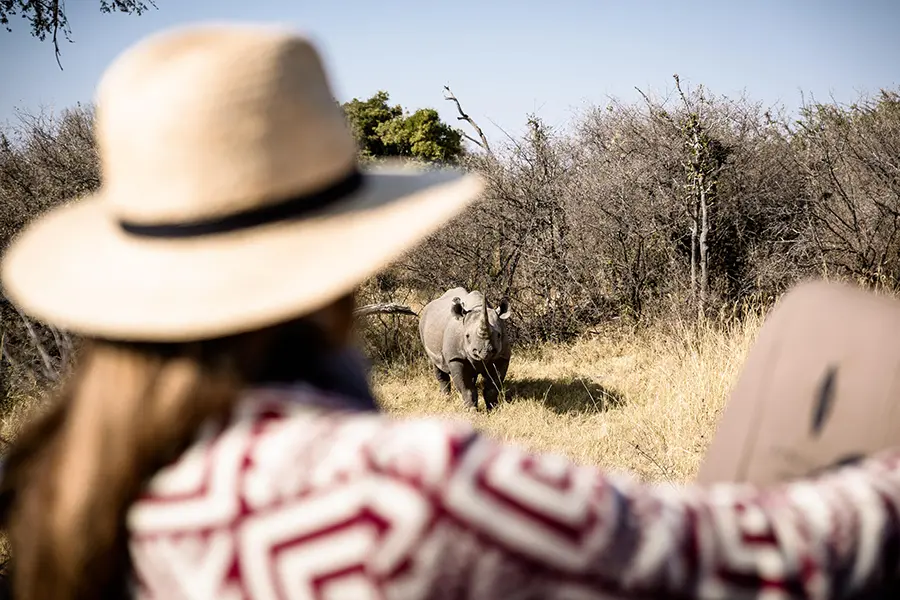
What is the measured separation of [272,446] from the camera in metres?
0.74

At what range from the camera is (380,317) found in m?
11.4

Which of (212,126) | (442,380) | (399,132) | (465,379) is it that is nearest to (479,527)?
(212,126)

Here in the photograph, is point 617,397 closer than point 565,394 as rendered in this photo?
Yes

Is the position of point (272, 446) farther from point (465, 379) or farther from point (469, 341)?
point (465, 379)

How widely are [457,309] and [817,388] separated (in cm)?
670

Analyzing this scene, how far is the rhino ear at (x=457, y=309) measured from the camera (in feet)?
25.3

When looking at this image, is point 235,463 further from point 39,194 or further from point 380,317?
point 39,194

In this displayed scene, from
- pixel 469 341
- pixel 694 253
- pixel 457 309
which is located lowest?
pixel 469 341

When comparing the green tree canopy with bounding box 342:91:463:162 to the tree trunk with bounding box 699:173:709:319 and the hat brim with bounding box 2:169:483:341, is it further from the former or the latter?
the hat brim with bounding box 2:169:483:341

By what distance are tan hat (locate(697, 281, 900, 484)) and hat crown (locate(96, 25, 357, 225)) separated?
0.87 metres

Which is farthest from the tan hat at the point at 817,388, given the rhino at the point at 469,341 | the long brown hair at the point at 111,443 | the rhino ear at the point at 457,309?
the rhino ear at the point at 457,309

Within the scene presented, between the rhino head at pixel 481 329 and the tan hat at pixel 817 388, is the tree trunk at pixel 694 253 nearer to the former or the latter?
the rhino head at pixel 481 329

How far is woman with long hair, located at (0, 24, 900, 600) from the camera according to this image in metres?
0.68

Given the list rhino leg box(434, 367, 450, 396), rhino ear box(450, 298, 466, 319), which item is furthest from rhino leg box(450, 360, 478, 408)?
rhino leg box(434, 367, 450, 396)
